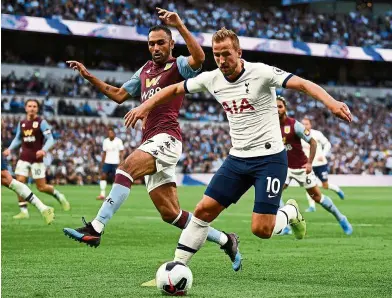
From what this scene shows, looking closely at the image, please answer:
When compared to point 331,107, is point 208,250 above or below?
below

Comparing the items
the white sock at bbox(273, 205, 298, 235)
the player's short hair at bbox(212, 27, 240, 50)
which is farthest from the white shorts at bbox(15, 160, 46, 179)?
the player's short hair at bbox(212, 27, 240, 50)

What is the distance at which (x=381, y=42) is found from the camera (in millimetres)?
57062

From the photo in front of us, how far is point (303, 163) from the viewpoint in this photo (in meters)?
16.4

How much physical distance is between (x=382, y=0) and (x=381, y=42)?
5.85 m

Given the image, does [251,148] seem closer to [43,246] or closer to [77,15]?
[43,246]

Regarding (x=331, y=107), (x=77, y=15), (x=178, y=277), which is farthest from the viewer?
(x=77, y=15)

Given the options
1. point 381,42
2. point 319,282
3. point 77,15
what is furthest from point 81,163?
point 319,282

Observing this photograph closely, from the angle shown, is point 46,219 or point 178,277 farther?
point 46,219

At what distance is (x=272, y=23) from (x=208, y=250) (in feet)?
144

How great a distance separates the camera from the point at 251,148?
8.12 m

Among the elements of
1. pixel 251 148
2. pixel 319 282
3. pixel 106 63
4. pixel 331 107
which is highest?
pixel 331 107

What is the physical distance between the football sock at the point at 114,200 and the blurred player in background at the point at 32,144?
9645 mm

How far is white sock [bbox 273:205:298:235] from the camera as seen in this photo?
884cm

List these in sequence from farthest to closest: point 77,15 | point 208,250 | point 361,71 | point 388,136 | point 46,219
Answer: point 361,71 → point 388,136 → point 77,15 → point 46,219 → point 208,250
